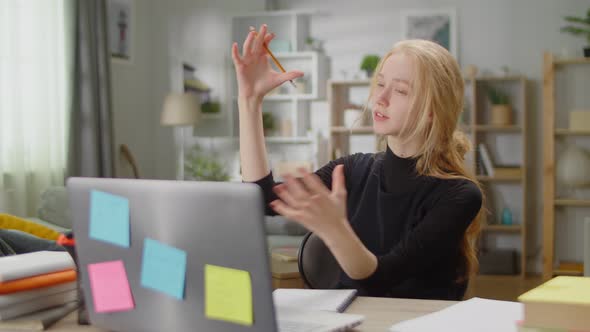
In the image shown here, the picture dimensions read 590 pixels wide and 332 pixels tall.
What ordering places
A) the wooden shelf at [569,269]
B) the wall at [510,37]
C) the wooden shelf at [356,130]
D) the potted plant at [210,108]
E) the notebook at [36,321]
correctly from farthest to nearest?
the potted plant at [210,108]
the wooden shelf at [356,130]
the wall at [510,37]
the wooden shelf at [569,269]
the notebook at [36,321]

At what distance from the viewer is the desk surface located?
49.6 inches

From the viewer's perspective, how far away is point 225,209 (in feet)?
3.24

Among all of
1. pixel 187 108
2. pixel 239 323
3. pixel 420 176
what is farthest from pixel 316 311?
pixel 187 108

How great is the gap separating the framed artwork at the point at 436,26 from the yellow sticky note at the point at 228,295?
555cm

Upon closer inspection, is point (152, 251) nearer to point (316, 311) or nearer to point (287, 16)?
point (316, 311)

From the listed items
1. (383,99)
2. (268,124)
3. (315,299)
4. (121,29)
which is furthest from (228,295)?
(121,29)

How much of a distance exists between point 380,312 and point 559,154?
524cm

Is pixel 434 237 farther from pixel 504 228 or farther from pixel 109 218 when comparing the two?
pixel 504 228

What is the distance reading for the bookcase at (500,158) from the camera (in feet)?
20.2

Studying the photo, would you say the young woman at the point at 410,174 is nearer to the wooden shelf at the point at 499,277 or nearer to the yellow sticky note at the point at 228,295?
the yellow sticky note at the point at 228,295

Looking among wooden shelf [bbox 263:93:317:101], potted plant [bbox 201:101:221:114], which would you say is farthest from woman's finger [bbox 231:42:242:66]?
potted plant [bbox 201:101:221:114]

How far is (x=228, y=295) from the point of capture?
39.4 inches

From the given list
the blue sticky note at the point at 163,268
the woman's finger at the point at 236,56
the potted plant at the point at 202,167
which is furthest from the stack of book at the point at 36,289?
the potted plant at the point at 202,167

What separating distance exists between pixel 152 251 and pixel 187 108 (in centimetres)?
523
